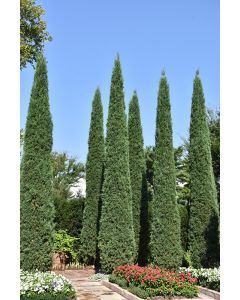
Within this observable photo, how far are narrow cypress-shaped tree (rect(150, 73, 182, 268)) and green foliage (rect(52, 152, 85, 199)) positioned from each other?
65.7 ft

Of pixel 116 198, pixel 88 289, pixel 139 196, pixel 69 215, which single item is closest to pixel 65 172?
pixel 69 215

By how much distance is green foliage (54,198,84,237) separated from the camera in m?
14.2

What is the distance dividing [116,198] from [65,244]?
3539 mm

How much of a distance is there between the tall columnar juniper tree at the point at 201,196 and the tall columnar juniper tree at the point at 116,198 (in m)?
2.09

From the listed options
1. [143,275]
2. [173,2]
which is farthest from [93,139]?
[173,2]

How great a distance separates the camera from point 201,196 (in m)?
12.0

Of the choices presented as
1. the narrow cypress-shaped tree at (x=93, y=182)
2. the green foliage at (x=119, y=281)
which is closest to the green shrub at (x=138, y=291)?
the green foliage at (x=119, y=281)

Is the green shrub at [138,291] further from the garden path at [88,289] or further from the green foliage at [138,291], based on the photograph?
the garden path at [88,289]

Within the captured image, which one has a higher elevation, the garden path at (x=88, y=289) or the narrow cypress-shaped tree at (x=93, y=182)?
the narrow cypress-shaped tree at (x=93, y=182)

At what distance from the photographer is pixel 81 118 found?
55.4 feet

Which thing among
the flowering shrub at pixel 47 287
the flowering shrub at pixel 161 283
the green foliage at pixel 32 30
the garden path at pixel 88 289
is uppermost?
the green foliage at pixel 32 30

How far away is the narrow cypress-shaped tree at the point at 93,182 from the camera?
540 inches

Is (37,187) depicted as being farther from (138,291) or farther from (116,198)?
(138,291)
